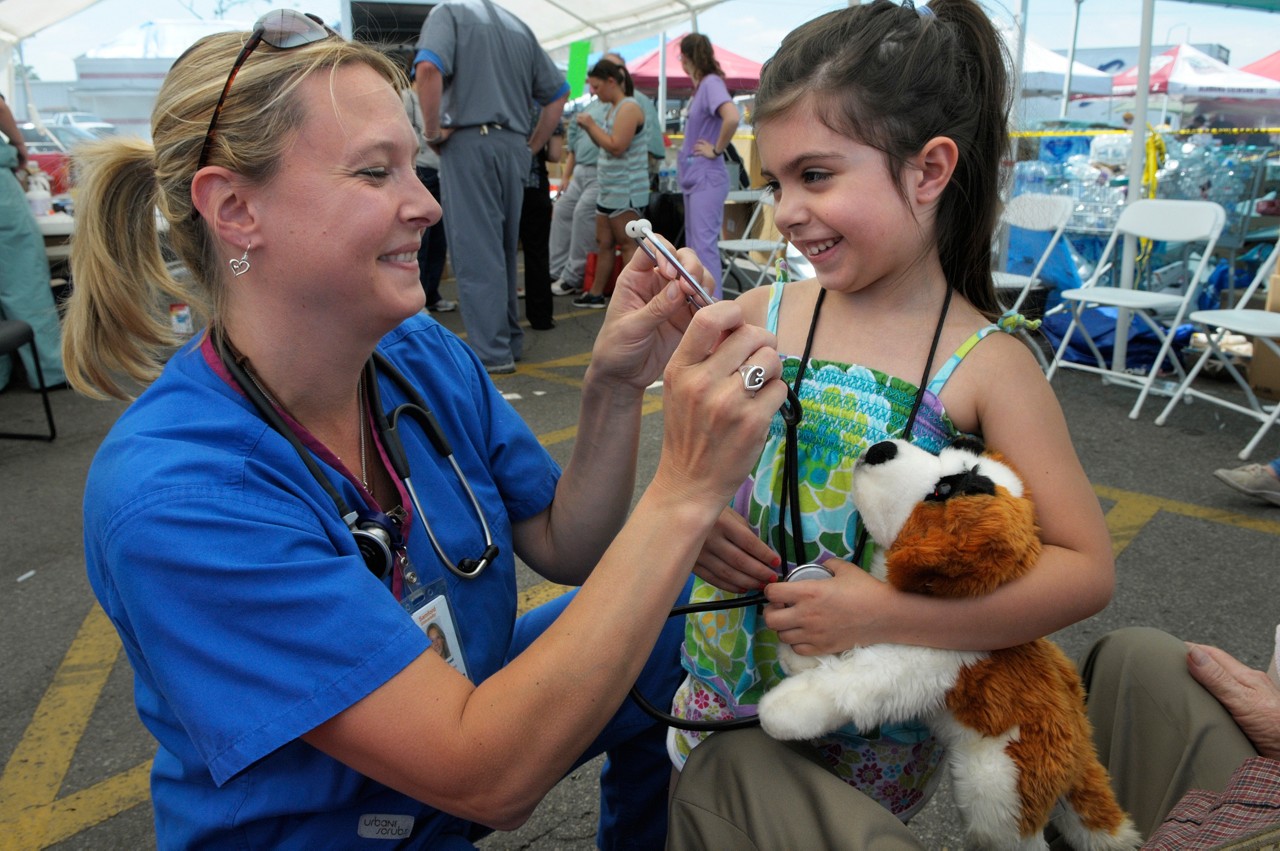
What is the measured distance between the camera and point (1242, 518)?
352 cm

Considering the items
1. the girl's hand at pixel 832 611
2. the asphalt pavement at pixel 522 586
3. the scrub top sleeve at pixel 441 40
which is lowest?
the asphalt pavement at pixel 522 586

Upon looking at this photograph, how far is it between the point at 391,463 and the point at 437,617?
234mm

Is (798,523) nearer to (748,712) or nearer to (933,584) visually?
(933,584)

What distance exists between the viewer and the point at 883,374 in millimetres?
1328

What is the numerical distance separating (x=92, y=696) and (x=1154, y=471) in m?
4.16

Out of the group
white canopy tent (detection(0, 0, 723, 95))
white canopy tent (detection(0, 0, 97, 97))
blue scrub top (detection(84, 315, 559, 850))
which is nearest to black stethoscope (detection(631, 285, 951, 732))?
blue scrub top (detection(84, 315, 559, 850))

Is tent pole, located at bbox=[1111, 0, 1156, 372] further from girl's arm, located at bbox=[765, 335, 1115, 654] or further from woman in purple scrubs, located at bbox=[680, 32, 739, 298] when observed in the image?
girl's arm, located at bbox=[765, 335, 1115, 654]

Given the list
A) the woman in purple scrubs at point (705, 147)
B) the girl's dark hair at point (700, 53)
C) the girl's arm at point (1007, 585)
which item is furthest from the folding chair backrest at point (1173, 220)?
the girl's arm at point (1007, 585)

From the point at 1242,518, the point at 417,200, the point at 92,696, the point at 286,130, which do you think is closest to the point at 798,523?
the point at 417,200

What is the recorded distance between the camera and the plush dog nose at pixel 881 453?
1147 mm

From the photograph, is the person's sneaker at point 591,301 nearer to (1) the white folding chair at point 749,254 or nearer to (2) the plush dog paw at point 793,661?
(1) the white folding chair at point 749,254

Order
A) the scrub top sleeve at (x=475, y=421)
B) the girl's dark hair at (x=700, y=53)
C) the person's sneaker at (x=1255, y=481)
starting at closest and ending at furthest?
the scrub top sleeve at (x=475, y=421)
the person's sneaker at (x=1255, y=481)
the girl's dark hair at (x=700, y=53)

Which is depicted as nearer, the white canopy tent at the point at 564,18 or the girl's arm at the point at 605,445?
the girl's arm at the point at 605,445

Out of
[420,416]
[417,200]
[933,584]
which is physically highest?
[417,200]
